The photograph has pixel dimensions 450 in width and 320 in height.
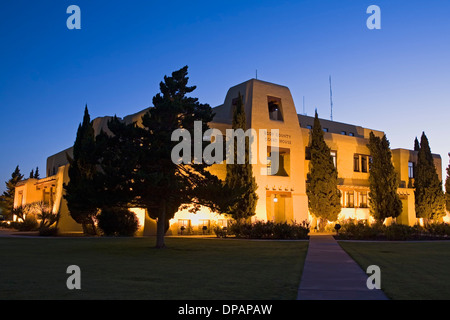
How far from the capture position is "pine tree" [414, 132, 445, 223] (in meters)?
42.4

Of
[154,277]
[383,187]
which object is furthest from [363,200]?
[154,277]

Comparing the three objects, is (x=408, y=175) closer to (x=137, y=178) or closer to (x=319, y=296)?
(x=137, y=178)

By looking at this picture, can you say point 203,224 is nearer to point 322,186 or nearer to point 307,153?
point 322,186

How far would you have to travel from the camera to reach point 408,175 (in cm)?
4525

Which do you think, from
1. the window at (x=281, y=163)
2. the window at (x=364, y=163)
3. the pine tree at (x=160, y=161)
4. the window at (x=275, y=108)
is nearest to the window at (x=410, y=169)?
the window at (x=364, y=163)

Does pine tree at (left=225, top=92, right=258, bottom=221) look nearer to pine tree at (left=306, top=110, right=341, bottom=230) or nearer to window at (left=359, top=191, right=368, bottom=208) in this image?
pine tree at (left=306, top=110, right=341, bottom=230)

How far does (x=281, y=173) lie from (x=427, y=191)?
A: 16218 millimetres

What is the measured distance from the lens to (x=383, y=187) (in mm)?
38188

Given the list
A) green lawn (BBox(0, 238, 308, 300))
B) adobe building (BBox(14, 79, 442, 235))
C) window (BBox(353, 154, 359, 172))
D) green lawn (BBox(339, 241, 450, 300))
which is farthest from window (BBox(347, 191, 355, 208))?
green lawn (BBox(0, 238, 308, 300))

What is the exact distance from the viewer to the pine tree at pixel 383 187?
3797 cm

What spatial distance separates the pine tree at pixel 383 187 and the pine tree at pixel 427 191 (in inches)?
224

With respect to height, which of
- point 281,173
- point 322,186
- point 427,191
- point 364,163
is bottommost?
point 427,191

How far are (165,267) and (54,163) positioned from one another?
4237cm

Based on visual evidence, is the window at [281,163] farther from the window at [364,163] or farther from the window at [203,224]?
the window at [364,163]
